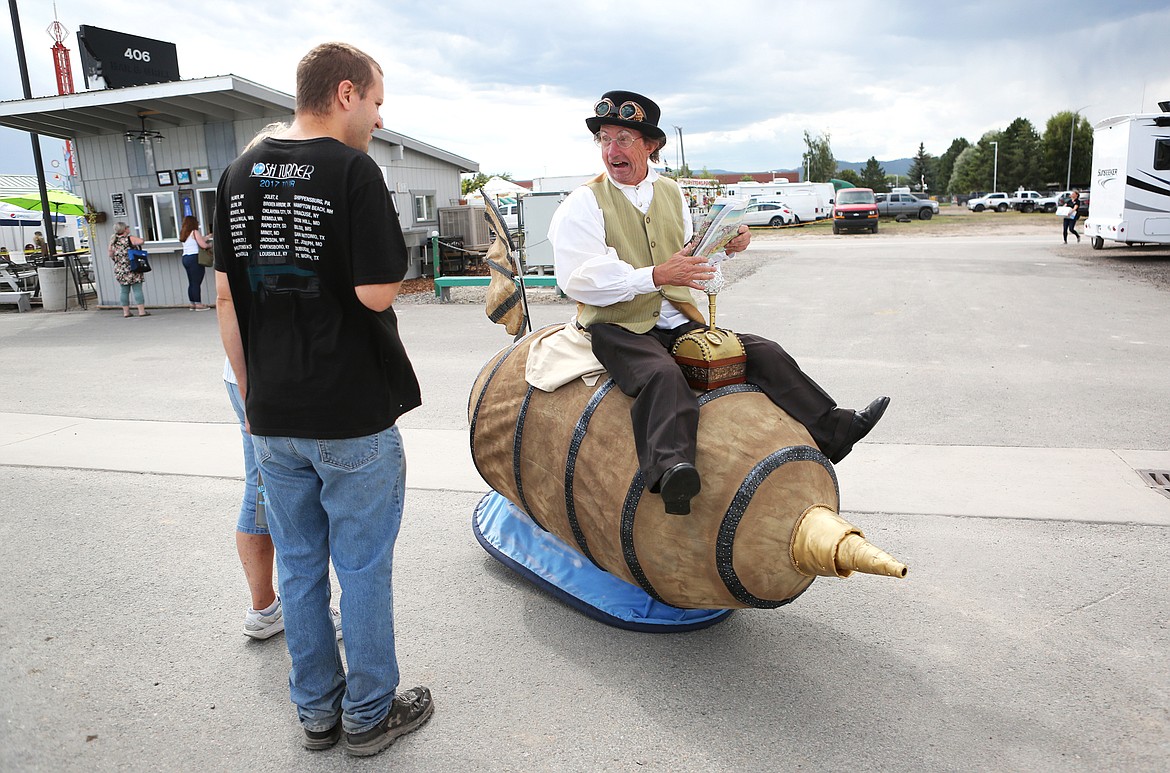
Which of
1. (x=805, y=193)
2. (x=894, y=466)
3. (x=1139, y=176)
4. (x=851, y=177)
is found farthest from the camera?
(x=851, y=177)

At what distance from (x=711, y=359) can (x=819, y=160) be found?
88.9 m

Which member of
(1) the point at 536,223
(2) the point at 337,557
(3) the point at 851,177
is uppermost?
(3) the point at 851,177

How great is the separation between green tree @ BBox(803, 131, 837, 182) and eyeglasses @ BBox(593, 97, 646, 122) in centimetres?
8677

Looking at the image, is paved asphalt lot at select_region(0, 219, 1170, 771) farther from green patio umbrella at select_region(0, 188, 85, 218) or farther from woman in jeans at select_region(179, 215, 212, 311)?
green patio umbrella at select_region(0, 188, 85, 218)

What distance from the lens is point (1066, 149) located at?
2958 inches

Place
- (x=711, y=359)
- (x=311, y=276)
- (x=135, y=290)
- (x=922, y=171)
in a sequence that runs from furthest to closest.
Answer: (x=922, y=171)
(x=135, y=290)
(x=711, y=359)
(x=311, y=276)

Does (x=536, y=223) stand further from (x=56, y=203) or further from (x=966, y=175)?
(x=966, y=175)

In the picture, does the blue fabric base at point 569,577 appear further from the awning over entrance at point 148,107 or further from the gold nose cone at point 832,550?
the awning over entrance at point 148,107

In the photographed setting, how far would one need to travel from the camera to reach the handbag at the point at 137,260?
13578 millimetres

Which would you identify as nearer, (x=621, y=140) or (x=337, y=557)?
(x=337, y=557)

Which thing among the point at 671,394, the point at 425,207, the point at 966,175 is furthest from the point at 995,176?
the point at 671,394

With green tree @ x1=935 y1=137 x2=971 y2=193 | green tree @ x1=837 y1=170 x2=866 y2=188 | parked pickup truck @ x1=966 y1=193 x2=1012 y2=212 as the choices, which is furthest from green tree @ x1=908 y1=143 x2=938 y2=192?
parked pickup truck @ x1=966 y1=193 x2=1012 y2=212

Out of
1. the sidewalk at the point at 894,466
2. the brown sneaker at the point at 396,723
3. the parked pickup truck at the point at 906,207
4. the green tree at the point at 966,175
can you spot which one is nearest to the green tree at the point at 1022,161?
the green tree at the point at 966,175

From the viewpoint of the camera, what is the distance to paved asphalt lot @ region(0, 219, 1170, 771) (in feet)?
8.73
